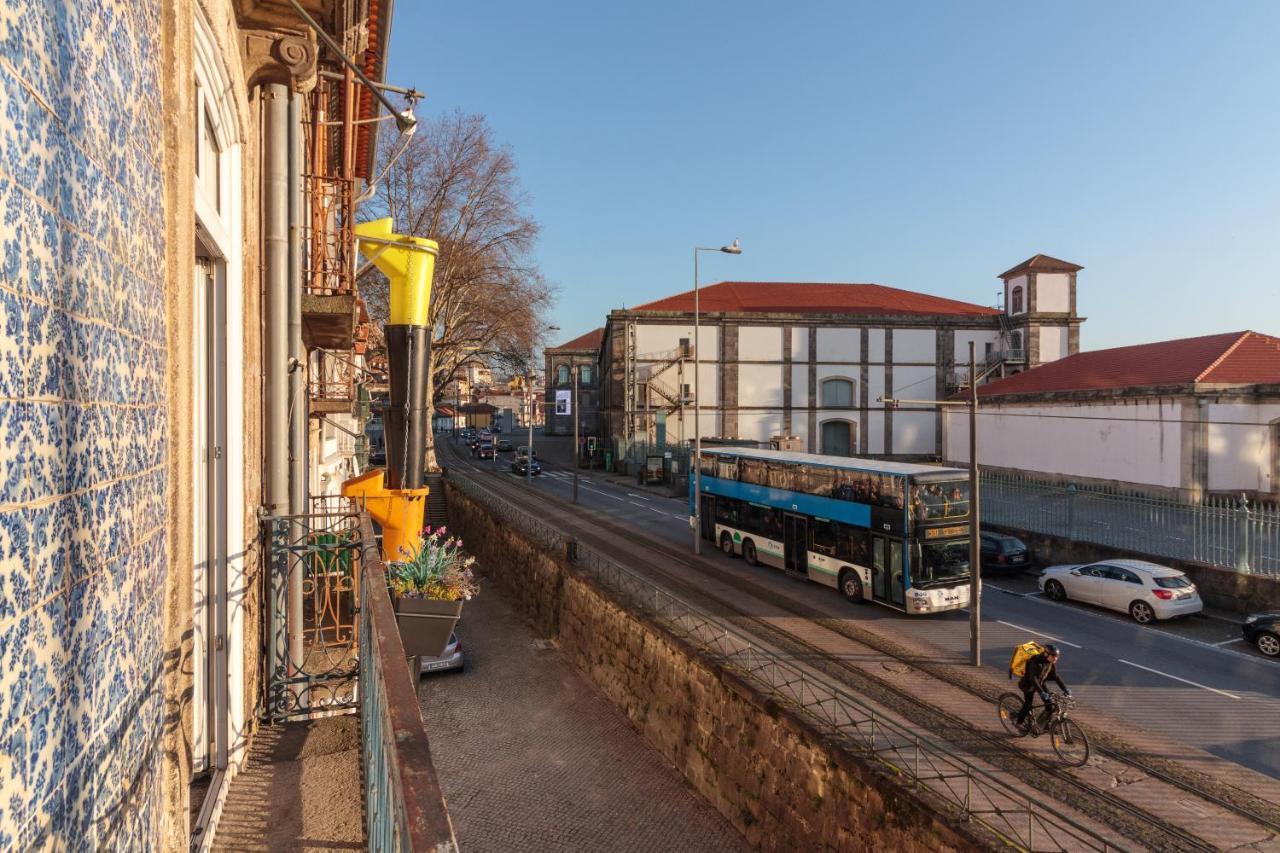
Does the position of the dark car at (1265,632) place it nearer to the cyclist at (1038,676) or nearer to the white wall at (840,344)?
the cyclist at (1038,676)

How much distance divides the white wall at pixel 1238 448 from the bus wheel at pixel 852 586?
64.8 ft

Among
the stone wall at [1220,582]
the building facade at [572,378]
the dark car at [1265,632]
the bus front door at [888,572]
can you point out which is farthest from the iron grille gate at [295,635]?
the building facade at [572,378]

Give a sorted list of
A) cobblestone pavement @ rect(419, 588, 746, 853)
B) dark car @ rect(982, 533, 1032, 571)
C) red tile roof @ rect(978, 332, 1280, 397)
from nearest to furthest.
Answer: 1. cobblestone pavement @ rect(419, 588, 746, 853)
2. dark car @ rect(982, 533, 1032, 571)
3. red tile roof @ rect(978, 332, 1280, 397)

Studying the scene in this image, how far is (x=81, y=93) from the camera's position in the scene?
6.69 feet

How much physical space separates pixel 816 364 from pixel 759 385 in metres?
4.45

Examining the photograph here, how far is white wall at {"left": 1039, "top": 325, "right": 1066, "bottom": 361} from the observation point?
50969 millimetres

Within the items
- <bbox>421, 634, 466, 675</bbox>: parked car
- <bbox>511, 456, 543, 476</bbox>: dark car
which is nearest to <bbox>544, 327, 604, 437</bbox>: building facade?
<bbox>511, 456, 543, 476</bbox>: dark car

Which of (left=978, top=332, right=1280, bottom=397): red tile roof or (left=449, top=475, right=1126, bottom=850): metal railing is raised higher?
Result: (left=978, top=332, right=1280, bottom=397): red tile roof

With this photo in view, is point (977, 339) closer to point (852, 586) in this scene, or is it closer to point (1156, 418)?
point (1156, 418)

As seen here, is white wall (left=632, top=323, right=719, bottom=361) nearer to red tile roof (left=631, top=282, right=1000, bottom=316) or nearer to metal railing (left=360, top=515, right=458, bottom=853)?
red tile roof (left=631, top=282, right=1000, bottom=316)

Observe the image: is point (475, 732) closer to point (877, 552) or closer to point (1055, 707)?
point (877, 552)

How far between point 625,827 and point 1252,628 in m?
13.5

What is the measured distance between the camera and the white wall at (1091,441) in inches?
1195

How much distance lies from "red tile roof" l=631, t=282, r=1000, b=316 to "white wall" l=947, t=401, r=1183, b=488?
48.6 feet
